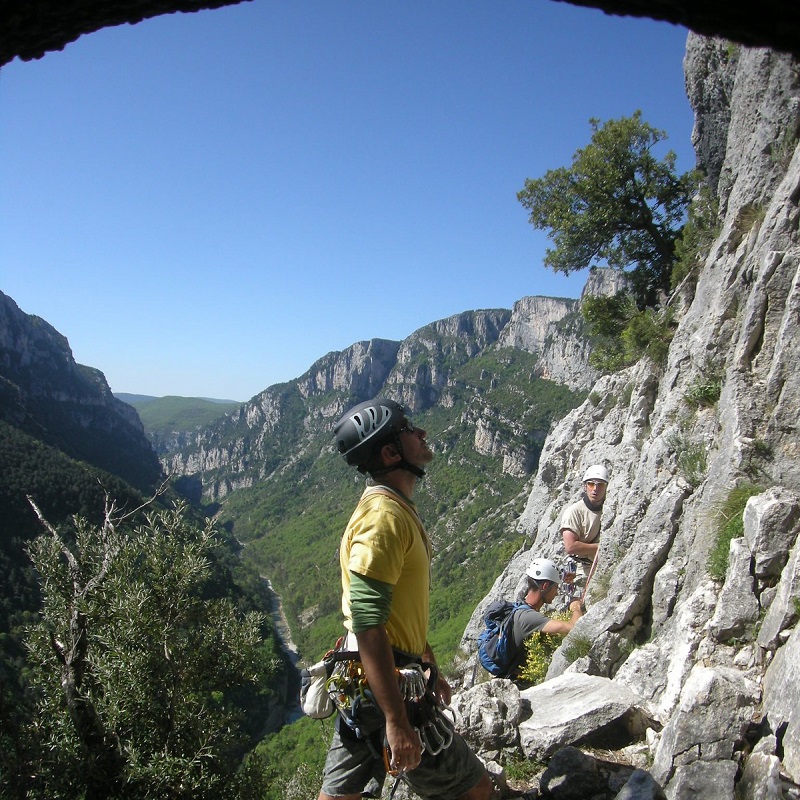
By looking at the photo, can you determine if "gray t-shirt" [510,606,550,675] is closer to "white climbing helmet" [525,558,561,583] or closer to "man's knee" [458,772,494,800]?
"white climbing helmet" [525,558,561,583]

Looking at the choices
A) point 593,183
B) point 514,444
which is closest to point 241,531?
point 514,444

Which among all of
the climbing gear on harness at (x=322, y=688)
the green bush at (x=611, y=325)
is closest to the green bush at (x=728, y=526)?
the climbing gear on harness at (x=322, y=688)

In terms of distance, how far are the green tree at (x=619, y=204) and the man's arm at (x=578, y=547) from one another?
34.6ft

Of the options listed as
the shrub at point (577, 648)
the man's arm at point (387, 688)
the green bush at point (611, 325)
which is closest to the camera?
the man's arm at point (387, 688)

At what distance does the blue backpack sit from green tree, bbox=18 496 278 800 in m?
3.32

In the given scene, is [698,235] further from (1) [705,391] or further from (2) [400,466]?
(2) [400,466]

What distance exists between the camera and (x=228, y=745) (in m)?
6.83

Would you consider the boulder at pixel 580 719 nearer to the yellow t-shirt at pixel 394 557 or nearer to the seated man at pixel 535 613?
the seated man at pixel 535 613

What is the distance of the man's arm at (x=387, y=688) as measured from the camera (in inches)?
112

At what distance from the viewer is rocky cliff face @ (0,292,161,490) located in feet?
427

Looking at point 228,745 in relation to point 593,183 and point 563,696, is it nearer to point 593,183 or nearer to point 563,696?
point 563,696

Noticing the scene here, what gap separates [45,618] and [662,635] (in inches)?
296

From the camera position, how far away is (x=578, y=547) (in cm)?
917

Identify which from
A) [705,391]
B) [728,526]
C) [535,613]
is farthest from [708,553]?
[705,391]
